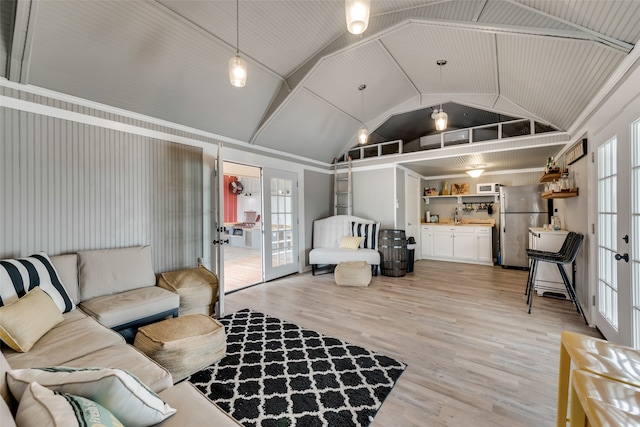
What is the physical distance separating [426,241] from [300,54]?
5270mm

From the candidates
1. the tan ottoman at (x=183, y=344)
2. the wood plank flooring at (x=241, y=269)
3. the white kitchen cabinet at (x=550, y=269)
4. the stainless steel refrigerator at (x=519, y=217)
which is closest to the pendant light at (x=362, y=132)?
the white kitchen cabinet at (x=550, y=269)

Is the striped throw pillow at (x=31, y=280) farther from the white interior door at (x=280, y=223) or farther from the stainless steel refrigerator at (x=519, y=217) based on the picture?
the stainless steel refrigerator at (x=519, y=217)

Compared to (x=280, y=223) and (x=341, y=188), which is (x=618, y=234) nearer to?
(x=280, y=223)

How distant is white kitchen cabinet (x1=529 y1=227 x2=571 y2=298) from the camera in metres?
3.61

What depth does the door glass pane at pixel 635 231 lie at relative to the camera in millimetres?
1865

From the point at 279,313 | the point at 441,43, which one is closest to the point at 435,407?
the point at 279,313

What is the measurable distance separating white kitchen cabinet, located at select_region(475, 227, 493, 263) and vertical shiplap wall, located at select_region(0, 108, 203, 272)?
5830 millimetres

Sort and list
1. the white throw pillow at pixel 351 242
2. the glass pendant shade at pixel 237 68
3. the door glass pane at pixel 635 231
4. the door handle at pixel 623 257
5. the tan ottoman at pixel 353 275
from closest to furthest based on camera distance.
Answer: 1. the door glass pane at pixel 635 231
2. the door handle at pixel 623 257
3. the glass pendant shade at pixel 237 68
4. the tan ottoman at pixel 353 275
5. the white throw pillow at pixel 351 242

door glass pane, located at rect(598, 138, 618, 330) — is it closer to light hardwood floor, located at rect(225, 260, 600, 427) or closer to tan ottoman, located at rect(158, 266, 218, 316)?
light hardwood floor, located at rect(225, 260, 600, 427)

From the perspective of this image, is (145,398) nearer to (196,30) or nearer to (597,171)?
(196,30)

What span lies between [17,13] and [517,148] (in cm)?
600

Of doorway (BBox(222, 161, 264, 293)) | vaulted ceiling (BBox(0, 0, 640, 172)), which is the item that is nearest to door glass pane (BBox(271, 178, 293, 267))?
vaulted ceiling (BBox(0, 0, 640, 172))

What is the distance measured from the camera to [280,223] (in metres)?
5.01

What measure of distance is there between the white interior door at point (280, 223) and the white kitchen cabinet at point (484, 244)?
4.15 metres
